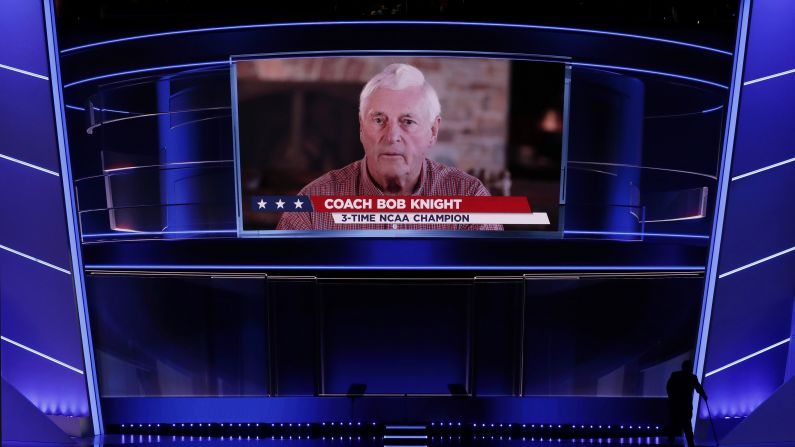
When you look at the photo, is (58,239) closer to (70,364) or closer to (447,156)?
(70,364)

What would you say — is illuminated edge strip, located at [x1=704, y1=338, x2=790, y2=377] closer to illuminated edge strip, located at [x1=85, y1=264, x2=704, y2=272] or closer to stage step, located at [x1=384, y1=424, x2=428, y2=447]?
illuminated edge strip, located at [x1=85, y1=264, x2=704, y2=272]

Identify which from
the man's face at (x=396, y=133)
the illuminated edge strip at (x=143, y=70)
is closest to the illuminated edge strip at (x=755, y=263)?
the man's face at (x=396, y=133)

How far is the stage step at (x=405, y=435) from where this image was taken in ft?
26.3

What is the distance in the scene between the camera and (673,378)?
736 centimetres

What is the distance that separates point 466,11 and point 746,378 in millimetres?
5349

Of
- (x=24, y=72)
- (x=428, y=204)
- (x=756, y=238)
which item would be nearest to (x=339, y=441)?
(x=428, y=204)

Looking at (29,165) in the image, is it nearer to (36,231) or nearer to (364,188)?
(36,231)

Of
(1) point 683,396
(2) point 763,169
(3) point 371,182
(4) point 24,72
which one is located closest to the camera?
(1) point 683,396

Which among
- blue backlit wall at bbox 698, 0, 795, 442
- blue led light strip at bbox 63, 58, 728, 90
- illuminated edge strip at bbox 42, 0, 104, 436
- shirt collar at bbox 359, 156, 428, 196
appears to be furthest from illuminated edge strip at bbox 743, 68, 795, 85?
illuminated edge strip at bbox 42, 0, 104, 436

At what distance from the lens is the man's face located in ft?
26.1

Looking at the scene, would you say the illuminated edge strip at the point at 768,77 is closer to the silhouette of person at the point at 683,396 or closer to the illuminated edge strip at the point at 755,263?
the illuminated edge strip at the point at 755,263

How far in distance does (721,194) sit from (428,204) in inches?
128

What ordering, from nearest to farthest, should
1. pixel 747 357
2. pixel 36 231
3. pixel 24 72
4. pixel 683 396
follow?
pixel 683 396 → pixel 24 72 → pixel 36 231 → pixel 747 357

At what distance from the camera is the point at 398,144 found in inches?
315
